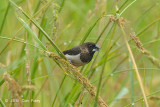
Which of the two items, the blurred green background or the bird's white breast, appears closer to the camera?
the blurred green background

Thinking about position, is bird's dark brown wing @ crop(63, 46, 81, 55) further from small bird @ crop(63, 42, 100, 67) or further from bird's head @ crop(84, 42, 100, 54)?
bird's head @ crop(84, 42, 100, 54)

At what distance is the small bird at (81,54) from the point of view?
3.59 m

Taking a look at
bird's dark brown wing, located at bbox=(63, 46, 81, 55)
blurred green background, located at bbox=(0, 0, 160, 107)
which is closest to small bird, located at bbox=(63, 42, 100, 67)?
bird's dark brown wing, located at bbox=(63, 46, 81, 55)

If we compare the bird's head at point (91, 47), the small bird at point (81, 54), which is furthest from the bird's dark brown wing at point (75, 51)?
the bird's head at point (91, 47)

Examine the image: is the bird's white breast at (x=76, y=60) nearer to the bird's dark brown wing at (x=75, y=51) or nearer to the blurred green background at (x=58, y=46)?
the bird's dark brown wing at (x=75, y=51)

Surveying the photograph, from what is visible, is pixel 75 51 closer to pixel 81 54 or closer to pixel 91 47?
pixel 81 54

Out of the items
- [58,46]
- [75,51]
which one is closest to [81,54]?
[75,51]

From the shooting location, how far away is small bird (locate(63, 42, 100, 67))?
3589mm

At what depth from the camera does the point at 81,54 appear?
3.71 metres

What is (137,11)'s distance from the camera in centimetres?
514

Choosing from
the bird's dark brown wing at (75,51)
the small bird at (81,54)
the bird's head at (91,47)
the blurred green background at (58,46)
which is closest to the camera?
the blurred green background at (58,46)

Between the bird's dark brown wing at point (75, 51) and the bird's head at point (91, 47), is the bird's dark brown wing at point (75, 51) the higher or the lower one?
the higher one

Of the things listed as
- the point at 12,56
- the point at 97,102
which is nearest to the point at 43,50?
the point at 97,102

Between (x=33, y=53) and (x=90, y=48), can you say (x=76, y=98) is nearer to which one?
(x=33, y=53)
